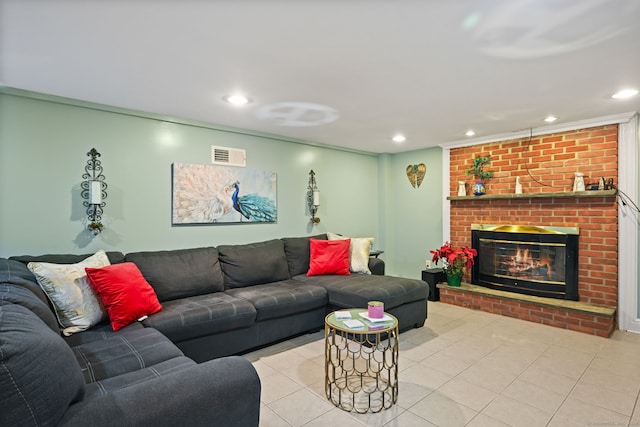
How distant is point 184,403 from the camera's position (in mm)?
1266

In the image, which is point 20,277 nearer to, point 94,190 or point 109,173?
point 94,190

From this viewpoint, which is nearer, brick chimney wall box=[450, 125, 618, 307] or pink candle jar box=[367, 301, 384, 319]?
pink candle jar box=[367, 301, 384, 319]

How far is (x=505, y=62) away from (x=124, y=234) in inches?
136

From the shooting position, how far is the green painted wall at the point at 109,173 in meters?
2.75

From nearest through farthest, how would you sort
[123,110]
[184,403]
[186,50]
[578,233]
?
1. [184,403]
2. [186,50]
3. [123,110]
4. [578,233]

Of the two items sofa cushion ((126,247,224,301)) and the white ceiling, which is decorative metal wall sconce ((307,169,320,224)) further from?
sofa cushion ((126,247,224,301))

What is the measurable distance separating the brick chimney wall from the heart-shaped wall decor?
0.76 m

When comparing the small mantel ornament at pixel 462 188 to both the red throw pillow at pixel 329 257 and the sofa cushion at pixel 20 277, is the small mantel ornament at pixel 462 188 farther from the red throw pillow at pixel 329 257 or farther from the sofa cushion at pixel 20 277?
the sofa cushion at pixel 20 277

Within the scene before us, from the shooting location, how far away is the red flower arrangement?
4432 millimetres

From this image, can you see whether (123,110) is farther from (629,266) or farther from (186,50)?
(629,266)

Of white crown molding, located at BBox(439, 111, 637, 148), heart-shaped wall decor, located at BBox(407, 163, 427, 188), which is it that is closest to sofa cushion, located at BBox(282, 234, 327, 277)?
heart-shaped wall decor, located at BBox(407, 163, 427, 188)

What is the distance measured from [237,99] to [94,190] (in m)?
1.47

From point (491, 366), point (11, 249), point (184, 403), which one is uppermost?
point (11, 249)

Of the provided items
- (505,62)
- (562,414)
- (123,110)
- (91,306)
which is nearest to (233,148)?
(123,110)
